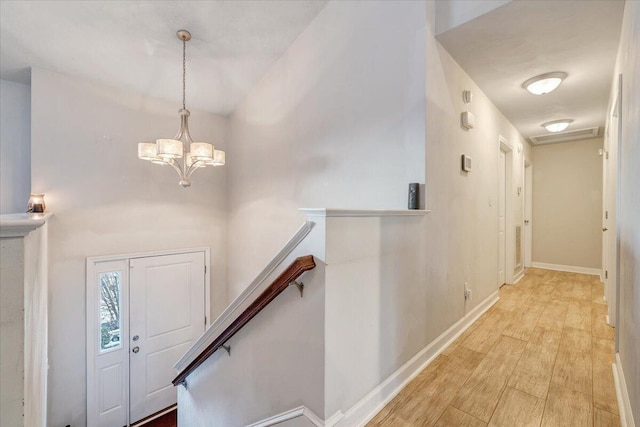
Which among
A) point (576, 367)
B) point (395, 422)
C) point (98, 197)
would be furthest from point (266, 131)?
point (576, 367)

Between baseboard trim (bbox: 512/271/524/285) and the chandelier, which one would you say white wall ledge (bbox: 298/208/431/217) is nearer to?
the chandelier

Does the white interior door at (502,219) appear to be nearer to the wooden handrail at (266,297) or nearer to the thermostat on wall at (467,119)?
the thermostat on wall at (467,119)

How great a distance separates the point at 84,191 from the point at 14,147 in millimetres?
904

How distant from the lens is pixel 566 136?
15.7 ft

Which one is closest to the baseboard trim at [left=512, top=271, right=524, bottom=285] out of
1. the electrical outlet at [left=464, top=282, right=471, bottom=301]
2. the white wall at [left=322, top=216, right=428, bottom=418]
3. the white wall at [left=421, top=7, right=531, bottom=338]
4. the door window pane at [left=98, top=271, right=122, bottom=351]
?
the white wall at [left=421, top=7, right=531, bottom=338]

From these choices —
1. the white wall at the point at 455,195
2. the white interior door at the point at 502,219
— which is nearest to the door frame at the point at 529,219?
the white interior door at the point at 502,219

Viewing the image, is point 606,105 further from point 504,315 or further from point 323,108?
point 323,108

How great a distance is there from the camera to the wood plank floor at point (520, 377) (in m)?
1.57

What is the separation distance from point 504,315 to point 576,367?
949mm

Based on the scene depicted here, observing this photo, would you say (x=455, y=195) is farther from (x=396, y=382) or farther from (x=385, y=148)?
(x=396, y=382)

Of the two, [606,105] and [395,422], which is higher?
[606,105]

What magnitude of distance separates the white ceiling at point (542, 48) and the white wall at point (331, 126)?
51 centimetres

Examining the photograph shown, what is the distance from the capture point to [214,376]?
2.18 metres

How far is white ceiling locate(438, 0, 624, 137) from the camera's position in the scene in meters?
1.91
